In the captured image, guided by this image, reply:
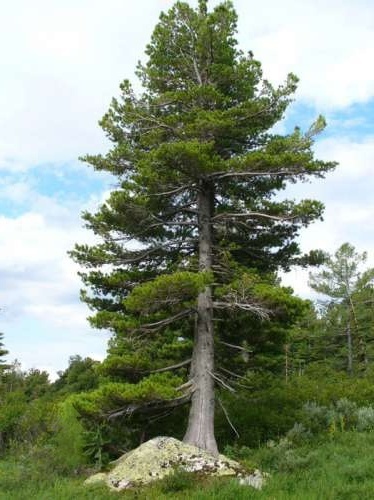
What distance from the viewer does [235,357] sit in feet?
51.1

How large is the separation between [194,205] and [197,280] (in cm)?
493

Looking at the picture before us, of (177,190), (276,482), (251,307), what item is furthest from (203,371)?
(177,190)

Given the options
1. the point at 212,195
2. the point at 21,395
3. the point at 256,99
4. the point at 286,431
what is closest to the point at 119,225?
the point at 212,195

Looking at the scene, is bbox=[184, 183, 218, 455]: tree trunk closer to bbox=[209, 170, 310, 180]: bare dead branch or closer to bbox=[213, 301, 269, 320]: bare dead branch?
bbox=[213, 301, 269, 320]: bare dead branch

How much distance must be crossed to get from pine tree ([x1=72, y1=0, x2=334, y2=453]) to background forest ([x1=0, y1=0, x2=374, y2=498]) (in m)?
0.05

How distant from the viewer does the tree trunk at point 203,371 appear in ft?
41.6

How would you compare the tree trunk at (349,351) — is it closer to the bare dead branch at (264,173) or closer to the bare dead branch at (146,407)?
the bare dead branch at (264,173)

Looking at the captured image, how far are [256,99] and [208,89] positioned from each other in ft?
6.40

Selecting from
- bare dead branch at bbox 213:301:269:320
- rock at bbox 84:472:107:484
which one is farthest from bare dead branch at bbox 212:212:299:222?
rock at bbox 84:472:107:484

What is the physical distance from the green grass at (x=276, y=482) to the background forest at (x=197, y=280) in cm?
10

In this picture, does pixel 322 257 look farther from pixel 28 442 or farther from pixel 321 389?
pixel 28 442

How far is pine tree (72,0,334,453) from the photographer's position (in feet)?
42.9

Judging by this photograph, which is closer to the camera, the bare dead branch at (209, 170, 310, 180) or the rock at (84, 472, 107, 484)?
the rock at (84, 472, 107, 484)

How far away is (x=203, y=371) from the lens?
43.4ft
